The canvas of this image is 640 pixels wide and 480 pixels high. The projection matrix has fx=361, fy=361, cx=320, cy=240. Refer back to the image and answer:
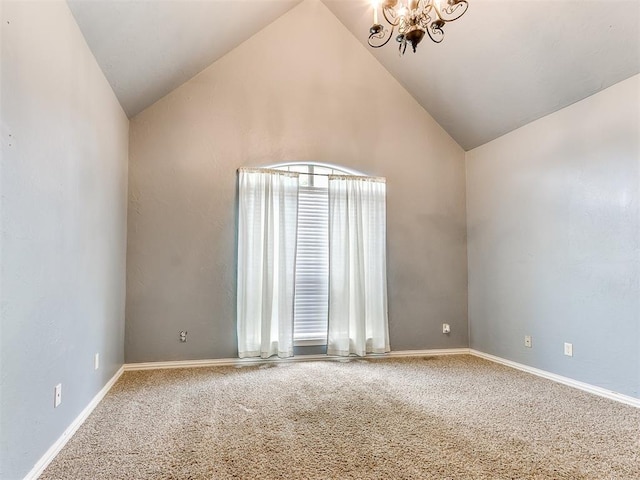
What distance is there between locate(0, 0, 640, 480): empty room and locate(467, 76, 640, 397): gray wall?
2 cm

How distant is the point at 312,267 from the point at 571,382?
8.77 ft

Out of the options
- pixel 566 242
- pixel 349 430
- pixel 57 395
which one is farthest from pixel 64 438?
pixel 566 242

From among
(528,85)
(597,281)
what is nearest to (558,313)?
(597,281)

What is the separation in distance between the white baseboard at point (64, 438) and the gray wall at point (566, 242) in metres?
3.85

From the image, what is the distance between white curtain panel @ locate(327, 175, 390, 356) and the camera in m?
4.05

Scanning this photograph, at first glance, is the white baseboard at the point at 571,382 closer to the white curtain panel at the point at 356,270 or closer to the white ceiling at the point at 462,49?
the white curtain panel at the point at 356,270

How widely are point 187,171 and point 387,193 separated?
2294 mm

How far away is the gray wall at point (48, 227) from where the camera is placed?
4.93ft

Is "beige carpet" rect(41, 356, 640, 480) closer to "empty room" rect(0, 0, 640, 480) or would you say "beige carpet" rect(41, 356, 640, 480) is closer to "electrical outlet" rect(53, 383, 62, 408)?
"empty room" rect(0, 0, 640, 480)

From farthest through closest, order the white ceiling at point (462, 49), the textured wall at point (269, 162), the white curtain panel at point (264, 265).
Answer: the white curtain panel at point (264, 265) → the textured wall at point (269, 162) → the white ceiling at point (462, 49)

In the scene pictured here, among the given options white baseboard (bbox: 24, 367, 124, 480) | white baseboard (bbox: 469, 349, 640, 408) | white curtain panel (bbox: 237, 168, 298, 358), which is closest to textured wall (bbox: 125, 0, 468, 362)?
white curtain panel (bbox: 237, 168, 298, 358)

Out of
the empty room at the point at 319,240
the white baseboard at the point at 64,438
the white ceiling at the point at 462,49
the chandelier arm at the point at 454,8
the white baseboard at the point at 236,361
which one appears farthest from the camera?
the white baseboard at the point at 236,361

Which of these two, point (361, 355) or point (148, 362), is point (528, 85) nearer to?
point (361, 355)

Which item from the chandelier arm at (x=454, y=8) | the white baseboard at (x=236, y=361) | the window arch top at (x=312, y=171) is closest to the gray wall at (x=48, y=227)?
the white baseboard at (x=236, y=361)
